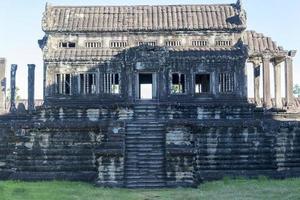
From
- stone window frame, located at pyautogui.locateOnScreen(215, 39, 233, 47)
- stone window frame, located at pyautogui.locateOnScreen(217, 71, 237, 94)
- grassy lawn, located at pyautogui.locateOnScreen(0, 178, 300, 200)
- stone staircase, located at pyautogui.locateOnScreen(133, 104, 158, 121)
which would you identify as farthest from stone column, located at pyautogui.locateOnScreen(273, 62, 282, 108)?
grassy lawn, located at pyautogui.locateOnScreen(0, 178, 300, 200)

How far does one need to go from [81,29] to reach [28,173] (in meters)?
10.7

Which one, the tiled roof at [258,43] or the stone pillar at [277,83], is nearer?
the tiled roof at [258,43]

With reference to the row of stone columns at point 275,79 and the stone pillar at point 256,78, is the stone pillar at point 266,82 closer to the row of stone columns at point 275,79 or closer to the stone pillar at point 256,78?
the row of stone columns at point 275,79

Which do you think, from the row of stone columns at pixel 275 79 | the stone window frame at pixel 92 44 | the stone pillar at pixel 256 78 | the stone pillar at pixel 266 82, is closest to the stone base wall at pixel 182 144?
the stone pillar at pixel 266 82

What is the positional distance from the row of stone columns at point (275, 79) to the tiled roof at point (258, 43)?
56cm

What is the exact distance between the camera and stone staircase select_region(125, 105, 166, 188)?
20.1 m

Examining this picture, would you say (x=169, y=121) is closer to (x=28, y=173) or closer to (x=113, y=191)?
(x=113, y=191)

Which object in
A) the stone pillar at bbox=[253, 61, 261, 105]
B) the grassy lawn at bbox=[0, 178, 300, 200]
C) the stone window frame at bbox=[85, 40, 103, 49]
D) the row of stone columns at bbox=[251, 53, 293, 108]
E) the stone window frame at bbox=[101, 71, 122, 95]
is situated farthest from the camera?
the stone pillar at bbox=[253, 61, 261, 105]

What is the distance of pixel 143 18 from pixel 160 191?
570 inches

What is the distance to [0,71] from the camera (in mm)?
31047

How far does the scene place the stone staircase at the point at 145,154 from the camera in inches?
790

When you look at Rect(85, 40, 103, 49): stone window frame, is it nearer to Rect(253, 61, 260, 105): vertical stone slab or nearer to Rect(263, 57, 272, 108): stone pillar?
Rect(263, 57, 272, 108): stone pillar

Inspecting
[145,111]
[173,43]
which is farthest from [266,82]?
[145,111]

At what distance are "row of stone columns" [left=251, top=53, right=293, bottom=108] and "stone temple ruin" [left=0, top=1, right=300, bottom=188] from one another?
6cm
